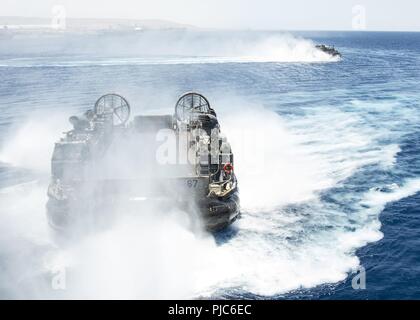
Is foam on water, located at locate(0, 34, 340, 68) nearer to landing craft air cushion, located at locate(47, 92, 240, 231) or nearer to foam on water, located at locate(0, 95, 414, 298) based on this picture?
foam on water, located at locate(0, 95, 414, 298)

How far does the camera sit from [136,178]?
882 inches

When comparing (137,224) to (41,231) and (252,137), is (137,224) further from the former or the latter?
(252,137)

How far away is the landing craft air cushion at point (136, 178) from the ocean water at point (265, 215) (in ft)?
3.24

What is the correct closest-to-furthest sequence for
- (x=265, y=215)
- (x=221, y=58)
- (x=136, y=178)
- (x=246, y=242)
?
(x=246, y=242), (x=136, y=178), (x=265, y=215), (x=221, y=58)

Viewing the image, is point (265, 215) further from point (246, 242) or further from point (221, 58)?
point (221, 58)

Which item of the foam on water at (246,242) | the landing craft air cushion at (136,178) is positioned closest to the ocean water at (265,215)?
the foam on water at (246,242)

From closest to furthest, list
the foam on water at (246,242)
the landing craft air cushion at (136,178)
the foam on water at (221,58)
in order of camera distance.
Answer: the foam on water at (246,242), the landing craft air cushion at (136,178), the foam on water at (221,58)

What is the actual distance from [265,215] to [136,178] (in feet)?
25.0

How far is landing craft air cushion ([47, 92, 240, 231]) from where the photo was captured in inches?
872

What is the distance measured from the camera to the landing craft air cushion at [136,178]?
22141mm

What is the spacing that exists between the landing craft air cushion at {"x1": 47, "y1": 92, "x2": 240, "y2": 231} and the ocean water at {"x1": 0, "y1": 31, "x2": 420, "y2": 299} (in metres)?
0.99

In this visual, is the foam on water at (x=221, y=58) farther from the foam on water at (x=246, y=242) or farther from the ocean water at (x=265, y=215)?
the foam on water at (x=246, y=242)

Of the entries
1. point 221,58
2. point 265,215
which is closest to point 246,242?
point 265,215

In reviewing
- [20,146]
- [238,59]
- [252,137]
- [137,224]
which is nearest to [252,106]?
[252,137]
